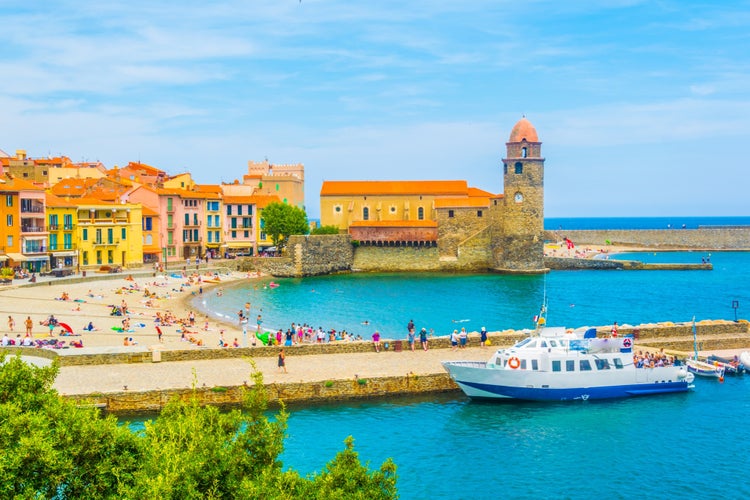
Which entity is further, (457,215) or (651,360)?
(457,215)

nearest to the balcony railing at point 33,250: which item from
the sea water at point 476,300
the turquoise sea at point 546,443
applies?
the sea water at point 476,300

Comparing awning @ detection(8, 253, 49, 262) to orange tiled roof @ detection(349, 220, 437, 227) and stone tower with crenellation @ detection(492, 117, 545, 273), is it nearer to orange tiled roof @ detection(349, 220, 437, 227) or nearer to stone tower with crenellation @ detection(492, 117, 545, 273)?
orange tiled roof @ detection(349, 220, 437, 227)

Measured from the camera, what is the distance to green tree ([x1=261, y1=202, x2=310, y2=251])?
76.1 metres

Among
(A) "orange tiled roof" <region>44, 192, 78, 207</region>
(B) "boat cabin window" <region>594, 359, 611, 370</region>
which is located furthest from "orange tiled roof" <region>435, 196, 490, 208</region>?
(B) "boat cabin window" <region>594, 359, 611, 370</region>

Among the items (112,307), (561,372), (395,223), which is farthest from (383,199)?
(561,372)

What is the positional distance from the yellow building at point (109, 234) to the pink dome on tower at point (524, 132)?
3357cm

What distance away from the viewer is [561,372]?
25.0 m

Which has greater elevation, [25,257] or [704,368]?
[25,257]

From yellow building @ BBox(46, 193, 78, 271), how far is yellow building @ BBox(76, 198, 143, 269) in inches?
28.3

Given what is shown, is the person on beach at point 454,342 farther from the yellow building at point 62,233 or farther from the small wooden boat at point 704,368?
the yellow building at point 62,233

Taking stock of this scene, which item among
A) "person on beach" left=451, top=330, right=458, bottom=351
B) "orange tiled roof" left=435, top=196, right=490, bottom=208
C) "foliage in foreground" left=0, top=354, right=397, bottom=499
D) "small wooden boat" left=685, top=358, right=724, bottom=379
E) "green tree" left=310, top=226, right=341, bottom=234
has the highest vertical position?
"orange tiled roof" left=435, top=196, right=490, bottom=208

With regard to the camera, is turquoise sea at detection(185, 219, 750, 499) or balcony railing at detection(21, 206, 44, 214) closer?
turquoise sea at detection(185, 219, 750, 499)

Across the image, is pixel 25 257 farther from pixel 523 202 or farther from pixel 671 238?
pixel 671 238

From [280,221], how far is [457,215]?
17.0 metres
